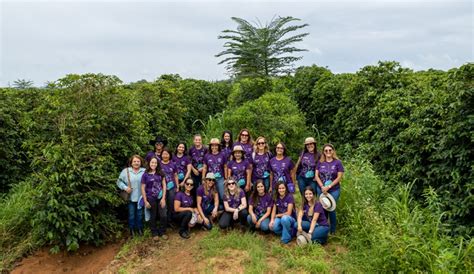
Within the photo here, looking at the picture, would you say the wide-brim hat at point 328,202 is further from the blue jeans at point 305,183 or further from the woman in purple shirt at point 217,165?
the woman in purple shirt at point 217,165

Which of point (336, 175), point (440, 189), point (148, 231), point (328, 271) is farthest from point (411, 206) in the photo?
point (148, 231)

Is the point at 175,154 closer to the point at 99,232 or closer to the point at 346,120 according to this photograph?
the point at 99,232

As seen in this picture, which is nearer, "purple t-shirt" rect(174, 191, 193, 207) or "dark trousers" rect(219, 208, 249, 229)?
"dark trousers" rect(219, 208, 249, 229)

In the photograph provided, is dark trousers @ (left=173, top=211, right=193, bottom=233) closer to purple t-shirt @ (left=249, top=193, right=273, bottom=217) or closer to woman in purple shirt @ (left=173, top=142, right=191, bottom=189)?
woman in purple shirt @ (left=173, top=142, right=191, bottom=189)

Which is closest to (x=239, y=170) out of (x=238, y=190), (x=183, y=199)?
(x=238, y=190)

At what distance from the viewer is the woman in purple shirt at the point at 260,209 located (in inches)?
227

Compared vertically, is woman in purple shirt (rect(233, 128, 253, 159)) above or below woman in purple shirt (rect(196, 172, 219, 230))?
above

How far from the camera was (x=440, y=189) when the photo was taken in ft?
16.9

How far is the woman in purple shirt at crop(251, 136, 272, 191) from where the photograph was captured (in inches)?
245

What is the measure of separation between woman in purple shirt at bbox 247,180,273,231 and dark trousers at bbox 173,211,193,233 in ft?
3.02

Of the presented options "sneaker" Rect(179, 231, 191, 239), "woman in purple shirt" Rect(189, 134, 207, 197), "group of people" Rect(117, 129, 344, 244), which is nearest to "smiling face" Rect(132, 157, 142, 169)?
"group of people" Rect(117, 129, 344, 244)

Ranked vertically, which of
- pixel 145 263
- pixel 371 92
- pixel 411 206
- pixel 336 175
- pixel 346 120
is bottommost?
pixel 145 263

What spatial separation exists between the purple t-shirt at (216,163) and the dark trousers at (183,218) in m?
0.78

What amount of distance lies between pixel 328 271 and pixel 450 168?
2051mm
